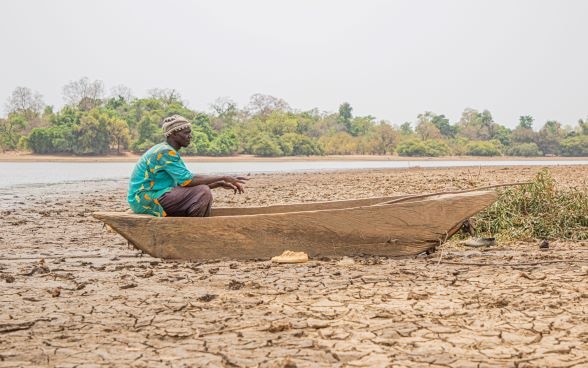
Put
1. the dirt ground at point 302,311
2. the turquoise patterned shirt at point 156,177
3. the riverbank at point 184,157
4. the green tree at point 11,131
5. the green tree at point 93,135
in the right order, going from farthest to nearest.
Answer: the green tree at point 11,131
the riverbank at point 184,157
the green tree at point 93,135
the turquoise patterned shirt at point 156,177
the dirt ground at point 302,311

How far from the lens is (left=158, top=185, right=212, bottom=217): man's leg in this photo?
5562 millimetres

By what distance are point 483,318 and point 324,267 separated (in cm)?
181

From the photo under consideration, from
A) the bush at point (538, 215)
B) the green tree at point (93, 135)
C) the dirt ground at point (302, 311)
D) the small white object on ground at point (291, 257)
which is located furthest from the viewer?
the green tree at point (93, 135)

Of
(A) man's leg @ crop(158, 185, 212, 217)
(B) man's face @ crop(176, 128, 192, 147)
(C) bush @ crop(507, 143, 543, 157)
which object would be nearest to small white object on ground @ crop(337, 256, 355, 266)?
(A) man's leg @ crop(158, 185, 212, 217)

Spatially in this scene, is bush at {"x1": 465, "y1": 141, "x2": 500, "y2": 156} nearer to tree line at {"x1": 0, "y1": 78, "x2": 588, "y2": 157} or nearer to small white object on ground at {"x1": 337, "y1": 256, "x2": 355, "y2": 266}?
tree line at {"x1": 0, "y1": 78, "x2": 588, "y2": 157}

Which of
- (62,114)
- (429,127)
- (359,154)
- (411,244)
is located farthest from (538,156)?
(411,244)

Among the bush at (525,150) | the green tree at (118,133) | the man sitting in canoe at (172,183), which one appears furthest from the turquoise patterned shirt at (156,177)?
the bush at (525,150)

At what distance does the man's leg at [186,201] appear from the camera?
556 centimetres

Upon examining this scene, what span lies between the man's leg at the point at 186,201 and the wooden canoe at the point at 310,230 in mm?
262

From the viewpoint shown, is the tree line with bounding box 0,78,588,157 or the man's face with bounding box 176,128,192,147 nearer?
the man's face with bounding box 176,128,192,147

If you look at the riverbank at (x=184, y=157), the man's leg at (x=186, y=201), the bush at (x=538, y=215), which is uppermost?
the riverbank at (x=184, y=157)

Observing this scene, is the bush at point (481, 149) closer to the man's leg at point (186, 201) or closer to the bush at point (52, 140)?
the bush at point (52, 140)

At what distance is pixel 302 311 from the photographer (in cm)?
364

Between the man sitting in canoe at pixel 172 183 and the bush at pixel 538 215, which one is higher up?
the man sitting in canoe at pixel 172 183
